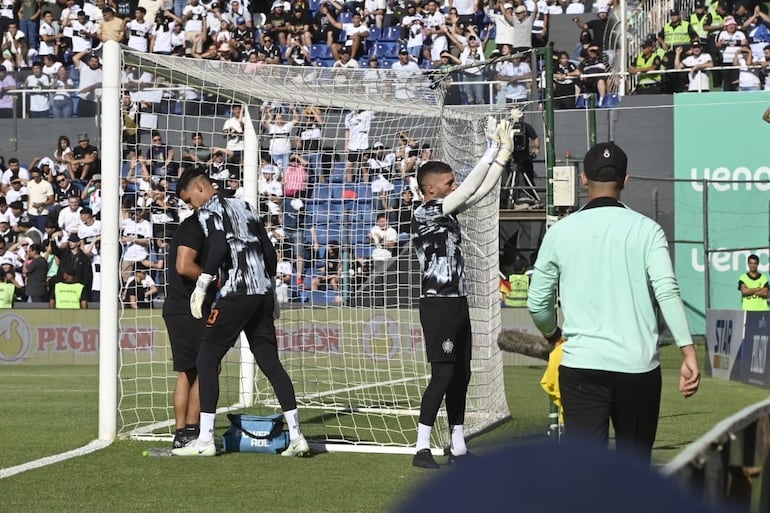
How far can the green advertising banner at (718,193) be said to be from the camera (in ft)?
68.0

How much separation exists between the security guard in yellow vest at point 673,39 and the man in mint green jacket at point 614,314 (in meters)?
18.0

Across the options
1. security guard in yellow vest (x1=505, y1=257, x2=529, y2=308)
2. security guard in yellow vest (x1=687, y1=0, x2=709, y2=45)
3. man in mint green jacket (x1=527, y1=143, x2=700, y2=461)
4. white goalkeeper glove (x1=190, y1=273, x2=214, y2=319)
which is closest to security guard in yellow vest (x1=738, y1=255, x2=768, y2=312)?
security guard in yellow vest (x1=505, y1=257, x2=529, y2=308)

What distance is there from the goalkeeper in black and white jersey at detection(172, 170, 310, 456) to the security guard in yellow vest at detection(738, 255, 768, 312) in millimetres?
13370

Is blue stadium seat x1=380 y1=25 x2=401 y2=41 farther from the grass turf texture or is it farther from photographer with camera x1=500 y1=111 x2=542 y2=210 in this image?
the grass turf texture

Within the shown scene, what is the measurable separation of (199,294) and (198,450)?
1.18 meters

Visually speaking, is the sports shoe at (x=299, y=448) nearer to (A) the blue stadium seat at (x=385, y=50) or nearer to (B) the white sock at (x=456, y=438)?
(B) the white sock at (x=456, y=438)

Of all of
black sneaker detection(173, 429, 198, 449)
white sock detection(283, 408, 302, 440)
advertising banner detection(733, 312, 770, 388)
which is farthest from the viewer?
advertising banner detection(733, 312, 770, 388)

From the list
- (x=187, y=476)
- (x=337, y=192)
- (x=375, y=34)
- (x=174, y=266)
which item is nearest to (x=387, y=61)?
(x=375, y=34)

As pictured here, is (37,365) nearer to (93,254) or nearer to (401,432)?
(93,254)

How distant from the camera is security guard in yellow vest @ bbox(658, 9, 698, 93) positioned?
2231 cm

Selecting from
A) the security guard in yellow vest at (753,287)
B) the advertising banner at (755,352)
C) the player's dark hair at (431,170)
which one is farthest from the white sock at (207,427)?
the security guard in yellow vest at (753,287)

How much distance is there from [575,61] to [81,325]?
11378mm

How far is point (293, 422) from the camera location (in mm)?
8688

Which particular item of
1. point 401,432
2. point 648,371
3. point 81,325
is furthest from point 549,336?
point 81,325
